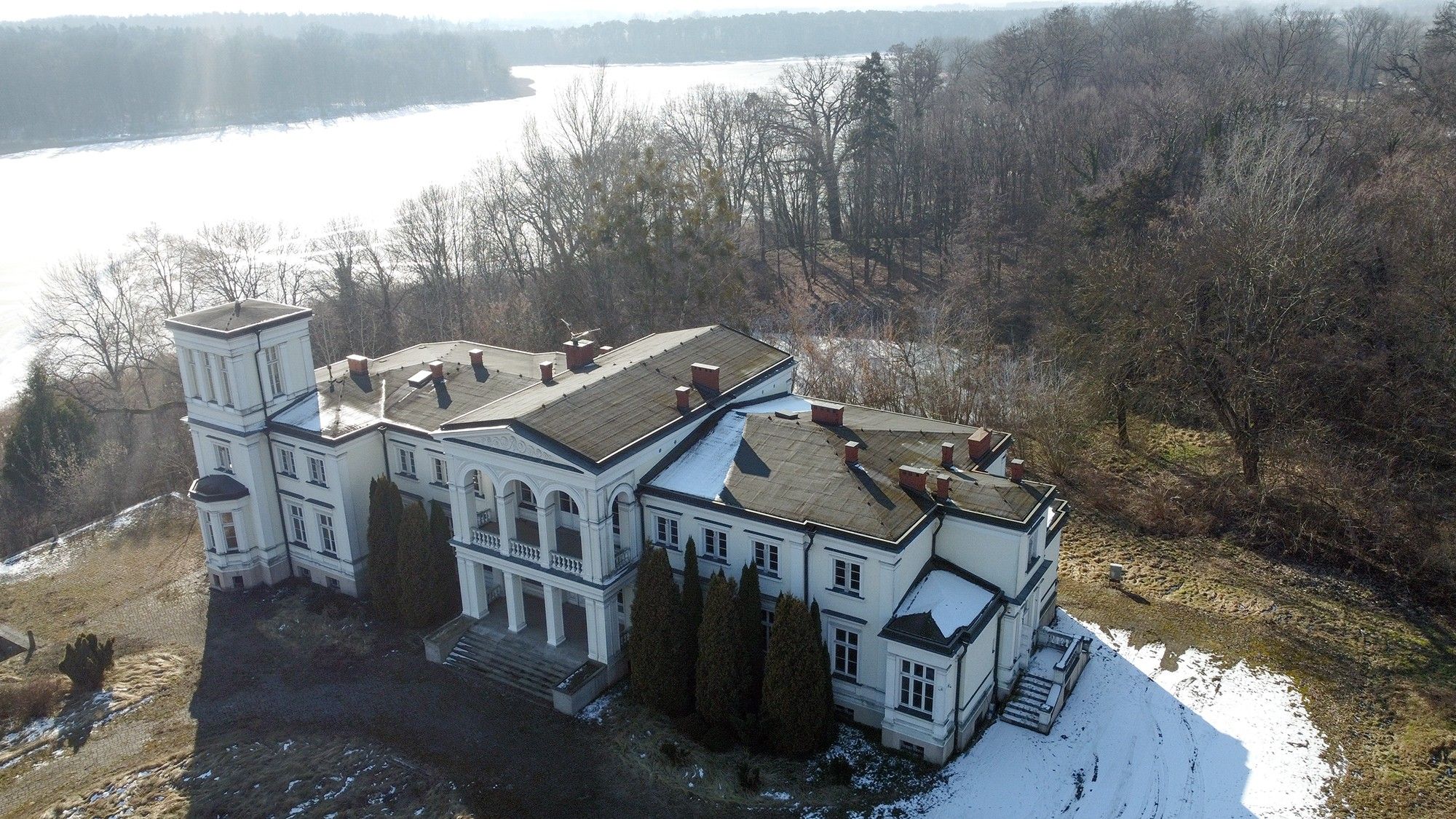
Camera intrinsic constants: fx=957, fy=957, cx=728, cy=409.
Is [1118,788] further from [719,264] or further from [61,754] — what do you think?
[719,264]

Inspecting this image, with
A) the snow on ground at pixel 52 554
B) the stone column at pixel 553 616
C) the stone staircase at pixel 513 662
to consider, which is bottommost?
the snow on ground at pixel 52 554

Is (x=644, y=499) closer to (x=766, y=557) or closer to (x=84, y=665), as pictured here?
(x=766, y=557)

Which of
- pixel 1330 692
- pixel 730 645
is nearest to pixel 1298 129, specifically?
pixel 1330 692

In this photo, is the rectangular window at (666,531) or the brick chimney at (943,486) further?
the rectangular window at (666,531)

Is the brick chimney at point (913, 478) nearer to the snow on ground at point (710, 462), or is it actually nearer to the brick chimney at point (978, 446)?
the brick chimney at point (978, 446)

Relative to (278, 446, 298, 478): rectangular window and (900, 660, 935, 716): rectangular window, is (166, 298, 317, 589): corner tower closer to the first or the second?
(278, 446, 298, 478): rectangular window

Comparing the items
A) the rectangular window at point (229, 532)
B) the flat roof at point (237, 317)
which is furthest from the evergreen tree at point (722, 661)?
the rectangular window at point (229, 532)

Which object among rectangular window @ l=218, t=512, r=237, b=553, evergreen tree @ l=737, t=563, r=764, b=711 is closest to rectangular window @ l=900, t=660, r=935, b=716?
evergreen tree @ l=737, t=563, r=764, b=711
